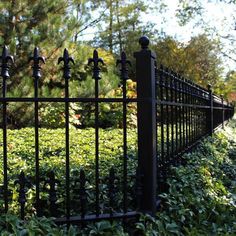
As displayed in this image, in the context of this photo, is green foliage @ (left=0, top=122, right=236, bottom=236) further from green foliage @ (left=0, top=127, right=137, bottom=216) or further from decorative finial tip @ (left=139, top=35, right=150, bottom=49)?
decorative finial tip @ (left=139, top=35, right=150, bottom=49)

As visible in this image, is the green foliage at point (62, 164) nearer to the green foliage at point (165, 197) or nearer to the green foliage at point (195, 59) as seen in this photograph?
the green foliage at point (165, 197)

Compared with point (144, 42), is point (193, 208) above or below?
below

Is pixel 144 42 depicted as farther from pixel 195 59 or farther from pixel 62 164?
pixel 195 59

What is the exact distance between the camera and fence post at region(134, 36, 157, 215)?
2.73 m

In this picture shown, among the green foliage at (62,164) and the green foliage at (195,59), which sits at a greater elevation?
the green foliage at (195,59)

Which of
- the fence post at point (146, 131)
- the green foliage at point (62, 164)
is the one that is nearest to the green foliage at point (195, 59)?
the green foliage at point (62, 164)

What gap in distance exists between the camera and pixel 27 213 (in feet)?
8.50

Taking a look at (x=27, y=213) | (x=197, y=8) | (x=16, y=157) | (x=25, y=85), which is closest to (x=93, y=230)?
(x=27, y=213)

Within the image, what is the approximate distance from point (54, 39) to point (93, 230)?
27.4 ft

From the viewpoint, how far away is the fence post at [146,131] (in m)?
2.73

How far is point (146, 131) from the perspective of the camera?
9.02 ft

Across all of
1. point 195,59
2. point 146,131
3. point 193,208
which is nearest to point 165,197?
point 193,208

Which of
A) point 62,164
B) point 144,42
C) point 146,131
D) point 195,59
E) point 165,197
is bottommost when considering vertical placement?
point 165,197

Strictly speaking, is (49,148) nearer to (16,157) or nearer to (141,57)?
(16,157)
